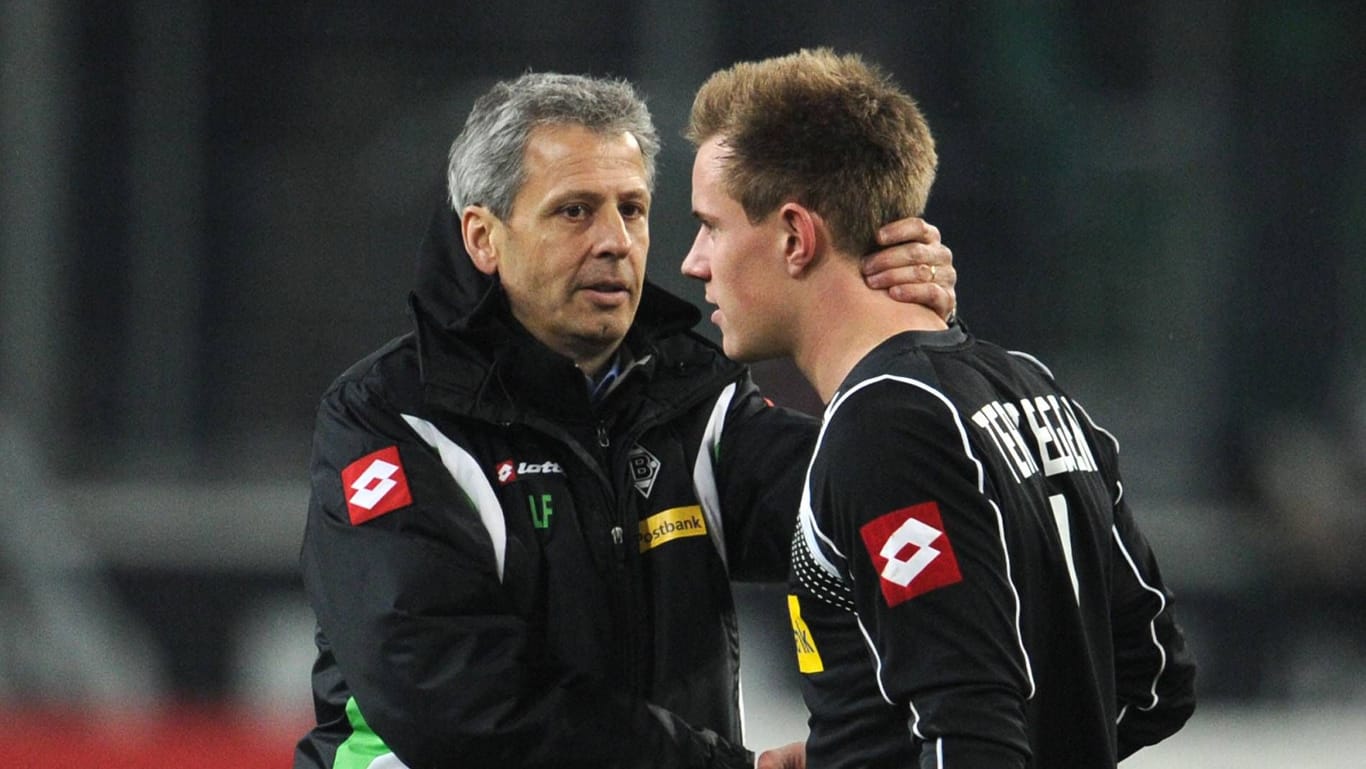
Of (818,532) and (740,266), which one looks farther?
(740,266)

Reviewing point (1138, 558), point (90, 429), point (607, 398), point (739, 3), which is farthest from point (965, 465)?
point (90, 429)

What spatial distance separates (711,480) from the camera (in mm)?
2223

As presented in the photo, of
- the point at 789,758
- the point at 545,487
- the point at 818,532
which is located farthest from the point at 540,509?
the point at 818,532

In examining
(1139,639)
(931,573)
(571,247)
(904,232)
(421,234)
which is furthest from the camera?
(421,234)

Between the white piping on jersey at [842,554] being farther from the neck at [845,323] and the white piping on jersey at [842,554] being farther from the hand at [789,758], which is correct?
the hand at [789,758]

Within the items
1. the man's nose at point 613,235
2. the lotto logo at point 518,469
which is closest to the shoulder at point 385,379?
the lotto logo at point 518,469

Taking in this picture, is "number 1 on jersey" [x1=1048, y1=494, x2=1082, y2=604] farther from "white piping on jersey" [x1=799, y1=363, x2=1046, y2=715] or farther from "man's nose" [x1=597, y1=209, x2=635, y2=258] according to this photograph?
"man's nose" [x1=597, y1=209, x2=635, y2=258]

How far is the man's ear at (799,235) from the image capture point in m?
1.79

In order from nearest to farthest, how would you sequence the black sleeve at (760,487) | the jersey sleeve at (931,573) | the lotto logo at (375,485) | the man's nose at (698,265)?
the jersey sleeve at (931,573), the man's nose at (698,265), the lotto logo at (375,485), the black sleeve at (760,487)

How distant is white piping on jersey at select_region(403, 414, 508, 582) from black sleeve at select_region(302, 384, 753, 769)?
14 millimetres

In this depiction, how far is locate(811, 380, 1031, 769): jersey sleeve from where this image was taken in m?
1.52

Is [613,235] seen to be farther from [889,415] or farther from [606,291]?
[889,415]

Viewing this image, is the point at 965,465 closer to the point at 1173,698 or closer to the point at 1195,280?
the point at 1173,698

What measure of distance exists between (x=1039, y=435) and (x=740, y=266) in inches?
13.9
